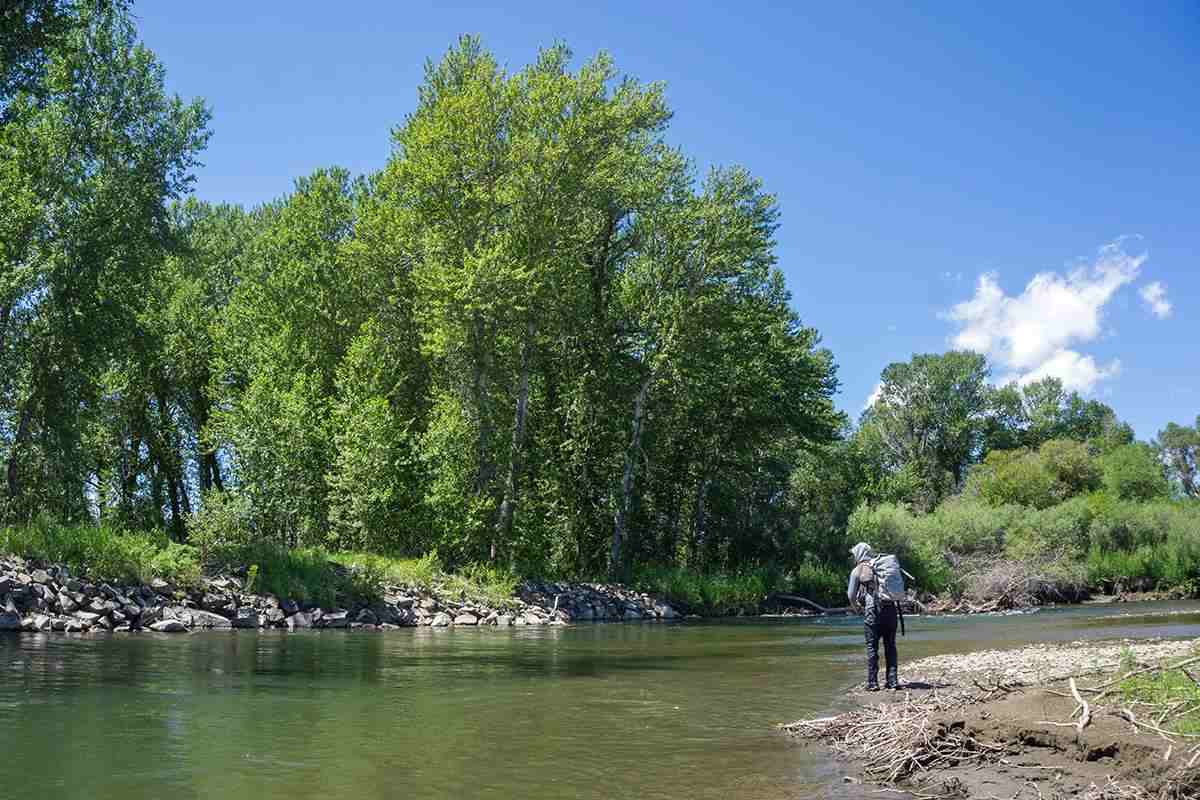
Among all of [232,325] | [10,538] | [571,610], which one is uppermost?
[232,325]

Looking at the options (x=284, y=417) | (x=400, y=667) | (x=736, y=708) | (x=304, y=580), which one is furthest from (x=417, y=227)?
(x=736, y=708)

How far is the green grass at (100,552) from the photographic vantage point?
24609 millimetres

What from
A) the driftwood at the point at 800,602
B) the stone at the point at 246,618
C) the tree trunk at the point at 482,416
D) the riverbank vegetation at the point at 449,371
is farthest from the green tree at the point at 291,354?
the driftwood at the point at 800,602

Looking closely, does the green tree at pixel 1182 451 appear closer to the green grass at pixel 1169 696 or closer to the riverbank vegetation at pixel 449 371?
the riverbank vegetation at pixel 449 371

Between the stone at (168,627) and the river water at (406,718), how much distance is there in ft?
4.16

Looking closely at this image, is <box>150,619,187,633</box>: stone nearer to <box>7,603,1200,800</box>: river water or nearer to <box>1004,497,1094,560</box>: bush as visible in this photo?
<box>7,603,1200,800</box>: river water

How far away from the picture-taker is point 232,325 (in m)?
43.4

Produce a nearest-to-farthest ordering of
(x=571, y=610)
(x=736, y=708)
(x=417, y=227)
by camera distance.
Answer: (x=736, y=708) → (x=571, y=610) → (x=417, y=227)

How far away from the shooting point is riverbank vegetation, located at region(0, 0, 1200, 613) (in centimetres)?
2964

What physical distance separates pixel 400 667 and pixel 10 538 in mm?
13433

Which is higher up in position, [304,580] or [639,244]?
[639,244]

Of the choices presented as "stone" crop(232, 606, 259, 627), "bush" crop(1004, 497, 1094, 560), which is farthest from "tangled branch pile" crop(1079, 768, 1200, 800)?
"bush" crop(1004, 497, 1094, 560)

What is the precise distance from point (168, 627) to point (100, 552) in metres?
3.31

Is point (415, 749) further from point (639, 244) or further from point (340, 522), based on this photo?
point (639, 244)
